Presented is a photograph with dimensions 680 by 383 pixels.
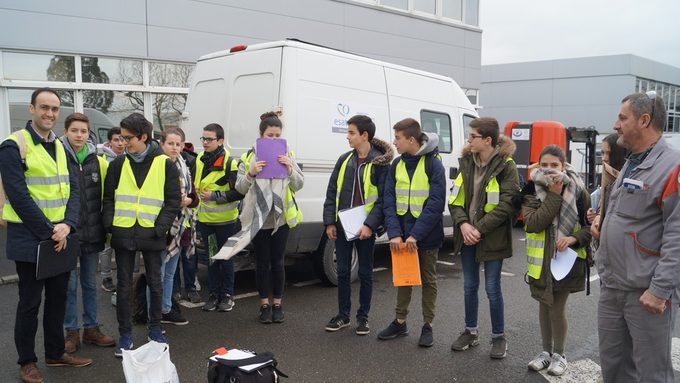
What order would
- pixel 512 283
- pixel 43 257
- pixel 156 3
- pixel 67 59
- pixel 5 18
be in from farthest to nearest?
pixel 156 3, pixel 67 59, pixel 5 18, pixel 512 283, pixel 43 257

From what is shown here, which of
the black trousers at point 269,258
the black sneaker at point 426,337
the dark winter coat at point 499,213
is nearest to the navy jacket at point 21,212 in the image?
the black trousers at point 269,258

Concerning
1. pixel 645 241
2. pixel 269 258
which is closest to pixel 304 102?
pixel 269 258

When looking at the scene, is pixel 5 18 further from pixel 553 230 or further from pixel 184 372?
pixel 553 230

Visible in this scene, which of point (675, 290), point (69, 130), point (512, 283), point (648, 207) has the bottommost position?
point (512, 283)

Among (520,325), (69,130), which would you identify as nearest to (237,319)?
(69,130)

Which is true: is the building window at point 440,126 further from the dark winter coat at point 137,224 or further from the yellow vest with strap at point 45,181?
the yellow vest with strap at point 45,181

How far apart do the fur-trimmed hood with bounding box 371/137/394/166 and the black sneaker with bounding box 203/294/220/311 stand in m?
2.29

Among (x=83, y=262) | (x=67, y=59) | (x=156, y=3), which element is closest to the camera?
Result: (x=83, y=262)

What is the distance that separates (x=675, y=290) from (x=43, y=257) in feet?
12.5

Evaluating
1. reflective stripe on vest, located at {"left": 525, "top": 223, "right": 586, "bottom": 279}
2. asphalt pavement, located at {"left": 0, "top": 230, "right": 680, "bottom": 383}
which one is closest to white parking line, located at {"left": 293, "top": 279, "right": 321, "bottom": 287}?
asphalt pavement, located at {"left": 0, "top": 230, "right": 680, "bottom": 383}

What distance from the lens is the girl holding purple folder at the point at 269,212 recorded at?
15.6 feet

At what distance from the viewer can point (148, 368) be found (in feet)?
10.9

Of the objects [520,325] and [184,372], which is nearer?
[184,372]

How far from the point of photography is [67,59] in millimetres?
10297
